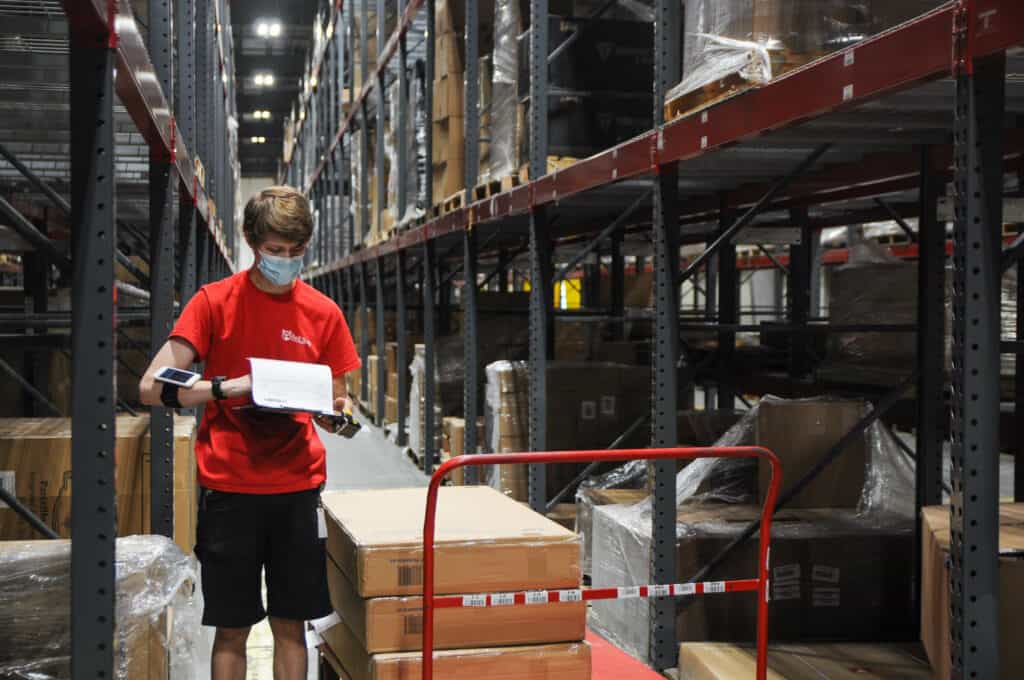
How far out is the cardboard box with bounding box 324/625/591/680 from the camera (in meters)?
2.99

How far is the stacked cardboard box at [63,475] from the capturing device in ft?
14.3


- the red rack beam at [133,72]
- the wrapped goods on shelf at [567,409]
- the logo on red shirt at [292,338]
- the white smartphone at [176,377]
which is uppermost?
the red rack beam at [133,72]

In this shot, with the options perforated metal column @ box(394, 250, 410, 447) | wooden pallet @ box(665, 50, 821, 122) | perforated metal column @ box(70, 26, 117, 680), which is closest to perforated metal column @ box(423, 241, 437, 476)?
perforated metal column @ box(394, 250, 410, 447)

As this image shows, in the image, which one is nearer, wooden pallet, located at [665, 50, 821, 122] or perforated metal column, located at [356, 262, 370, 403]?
wooden pallet, located at [665, 50, 821, 122]

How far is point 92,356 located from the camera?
8.36ft

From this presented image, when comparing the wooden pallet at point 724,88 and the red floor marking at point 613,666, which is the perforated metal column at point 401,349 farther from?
the red floor marking at point 613,666

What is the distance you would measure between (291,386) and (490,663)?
3.23ft

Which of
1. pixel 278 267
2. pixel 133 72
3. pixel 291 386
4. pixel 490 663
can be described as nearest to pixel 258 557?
pixel 291 386

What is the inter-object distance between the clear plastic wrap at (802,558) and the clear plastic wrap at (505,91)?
267cm

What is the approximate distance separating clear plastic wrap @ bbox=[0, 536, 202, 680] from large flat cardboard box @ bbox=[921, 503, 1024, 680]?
229cm

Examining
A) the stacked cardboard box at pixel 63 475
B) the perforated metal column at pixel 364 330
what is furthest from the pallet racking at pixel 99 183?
the perforated metal column at pixel 364 330

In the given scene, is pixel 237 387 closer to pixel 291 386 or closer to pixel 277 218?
pixel 291 386

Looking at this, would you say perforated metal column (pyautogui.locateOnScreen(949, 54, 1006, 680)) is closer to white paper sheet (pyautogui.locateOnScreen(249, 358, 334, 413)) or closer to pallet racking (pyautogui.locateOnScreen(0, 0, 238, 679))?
white paper sheet (pyautogui.locateOnScreen(249, 358, 334, 413))

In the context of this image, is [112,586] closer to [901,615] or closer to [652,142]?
[652,142]
